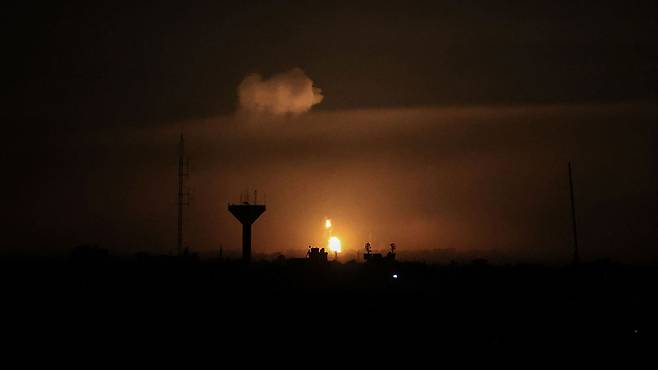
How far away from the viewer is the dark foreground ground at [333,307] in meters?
44.3

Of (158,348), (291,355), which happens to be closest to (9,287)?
(158,348)

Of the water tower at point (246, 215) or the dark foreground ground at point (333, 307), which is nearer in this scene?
the dark foreground ground at point (333, 307)

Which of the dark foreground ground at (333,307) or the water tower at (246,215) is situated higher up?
the water tower at (246,215)

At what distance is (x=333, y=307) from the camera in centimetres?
5338

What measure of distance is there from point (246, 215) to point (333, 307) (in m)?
41.0

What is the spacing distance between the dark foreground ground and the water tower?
19281 millimetres

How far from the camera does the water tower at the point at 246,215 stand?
301 ft

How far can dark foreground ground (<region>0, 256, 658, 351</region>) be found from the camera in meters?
44.3

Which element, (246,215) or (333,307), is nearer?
(333,307)

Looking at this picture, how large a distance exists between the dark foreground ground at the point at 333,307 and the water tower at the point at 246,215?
19281 millimetres

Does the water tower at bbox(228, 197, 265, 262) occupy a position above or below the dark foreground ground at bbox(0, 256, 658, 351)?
above

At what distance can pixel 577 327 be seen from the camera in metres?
48.2

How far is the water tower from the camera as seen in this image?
91.8m

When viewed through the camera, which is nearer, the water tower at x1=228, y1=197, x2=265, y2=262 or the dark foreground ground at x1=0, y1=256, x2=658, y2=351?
the dark foreground ground at x1=0, y1=256, x2=658, y2=351
